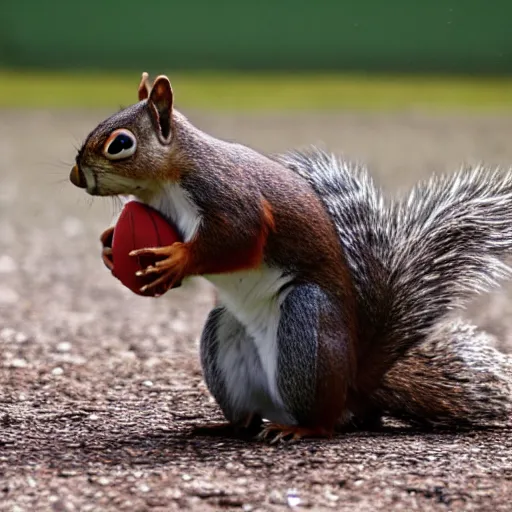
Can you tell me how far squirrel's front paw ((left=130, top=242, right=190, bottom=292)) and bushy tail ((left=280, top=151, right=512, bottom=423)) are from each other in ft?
1.63

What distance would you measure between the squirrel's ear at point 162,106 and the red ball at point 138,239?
0.61 feet

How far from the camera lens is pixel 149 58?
16.6 metres

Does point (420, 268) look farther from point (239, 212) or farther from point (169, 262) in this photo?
point (169, 262)

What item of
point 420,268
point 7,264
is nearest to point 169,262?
point 420,268

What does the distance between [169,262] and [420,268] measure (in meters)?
0.74

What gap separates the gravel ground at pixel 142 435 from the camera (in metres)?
2.41

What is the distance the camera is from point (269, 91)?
714 inches

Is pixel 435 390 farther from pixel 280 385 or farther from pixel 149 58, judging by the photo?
pixel 149 58

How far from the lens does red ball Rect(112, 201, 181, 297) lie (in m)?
2.73

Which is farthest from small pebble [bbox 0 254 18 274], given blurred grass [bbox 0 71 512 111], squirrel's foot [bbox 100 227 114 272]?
blurred grass [bbox 0 71 512 111]

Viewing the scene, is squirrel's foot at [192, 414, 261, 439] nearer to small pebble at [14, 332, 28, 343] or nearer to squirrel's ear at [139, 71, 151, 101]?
squirrel's ear at [139, 71, 151, 101]

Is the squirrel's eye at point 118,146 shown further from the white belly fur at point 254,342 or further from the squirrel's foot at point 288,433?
the squirrel's foot at point 288,433

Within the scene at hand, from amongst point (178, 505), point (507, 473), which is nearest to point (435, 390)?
point (507, 473)

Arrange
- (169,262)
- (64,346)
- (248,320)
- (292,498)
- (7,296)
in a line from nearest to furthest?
1. (292,498)
2. (169,262)
3. (248,320)
4. (64,346)
5. (7,296)
